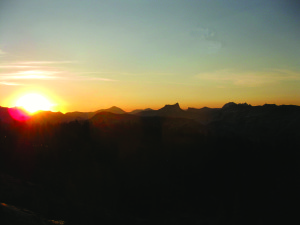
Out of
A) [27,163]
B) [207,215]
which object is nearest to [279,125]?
[207,215]

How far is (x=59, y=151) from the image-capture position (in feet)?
101

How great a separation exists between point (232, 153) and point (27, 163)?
21.4m

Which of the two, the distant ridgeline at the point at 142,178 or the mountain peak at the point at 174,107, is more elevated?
the mountain peak at the point at 174,107

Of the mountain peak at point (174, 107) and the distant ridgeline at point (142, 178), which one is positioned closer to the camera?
the distant ridgeline at point (142, 178)

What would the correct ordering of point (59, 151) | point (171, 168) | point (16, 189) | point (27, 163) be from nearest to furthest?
1. point (16, 189)
2. point (171, 168)
3. point (27, 163)
4. point (59, 151)

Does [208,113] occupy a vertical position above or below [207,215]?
above

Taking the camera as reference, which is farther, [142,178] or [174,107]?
[174,107]

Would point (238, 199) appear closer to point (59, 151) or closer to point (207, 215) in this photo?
point (207, 215)

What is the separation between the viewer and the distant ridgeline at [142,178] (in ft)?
59.4

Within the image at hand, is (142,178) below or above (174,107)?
below

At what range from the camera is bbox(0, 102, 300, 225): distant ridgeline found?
18.1 m

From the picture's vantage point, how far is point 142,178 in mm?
25016

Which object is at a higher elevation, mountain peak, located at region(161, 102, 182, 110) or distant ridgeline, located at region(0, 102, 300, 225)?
mountain peak, located at region(161, 102, 182, 110)

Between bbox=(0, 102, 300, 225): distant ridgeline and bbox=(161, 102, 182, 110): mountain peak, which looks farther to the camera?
bbox=(161, 102, 182, 110): mountain peak
